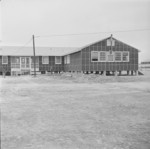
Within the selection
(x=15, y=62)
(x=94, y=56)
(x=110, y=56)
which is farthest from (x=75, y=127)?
(x=15, y=62)

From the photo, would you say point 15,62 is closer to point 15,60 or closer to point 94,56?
point 15,60

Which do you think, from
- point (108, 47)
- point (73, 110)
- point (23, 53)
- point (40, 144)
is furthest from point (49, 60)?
point (40, 144)

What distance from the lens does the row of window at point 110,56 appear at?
86.8 ft

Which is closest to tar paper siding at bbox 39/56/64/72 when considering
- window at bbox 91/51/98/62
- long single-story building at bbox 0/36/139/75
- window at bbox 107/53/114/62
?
long single-story building at bbox 0/36/139/75

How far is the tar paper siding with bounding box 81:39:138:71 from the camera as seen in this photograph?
26047 mm

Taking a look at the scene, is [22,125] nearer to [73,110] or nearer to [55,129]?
[55,129]

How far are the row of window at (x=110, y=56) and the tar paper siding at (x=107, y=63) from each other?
1.30ft

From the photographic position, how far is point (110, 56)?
26906mm

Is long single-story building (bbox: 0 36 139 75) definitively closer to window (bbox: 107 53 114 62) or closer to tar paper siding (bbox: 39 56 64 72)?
window (bbox: 107 53 114 62)

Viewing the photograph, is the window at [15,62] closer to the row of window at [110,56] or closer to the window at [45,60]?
the window at [45,60]

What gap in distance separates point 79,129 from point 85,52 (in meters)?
21.9

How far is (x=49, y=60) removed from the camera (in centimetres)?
3472

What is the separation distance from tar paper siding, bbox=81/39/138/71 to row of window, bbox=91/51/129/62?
0.40 metres

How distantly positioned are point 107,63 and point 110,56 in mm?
980
